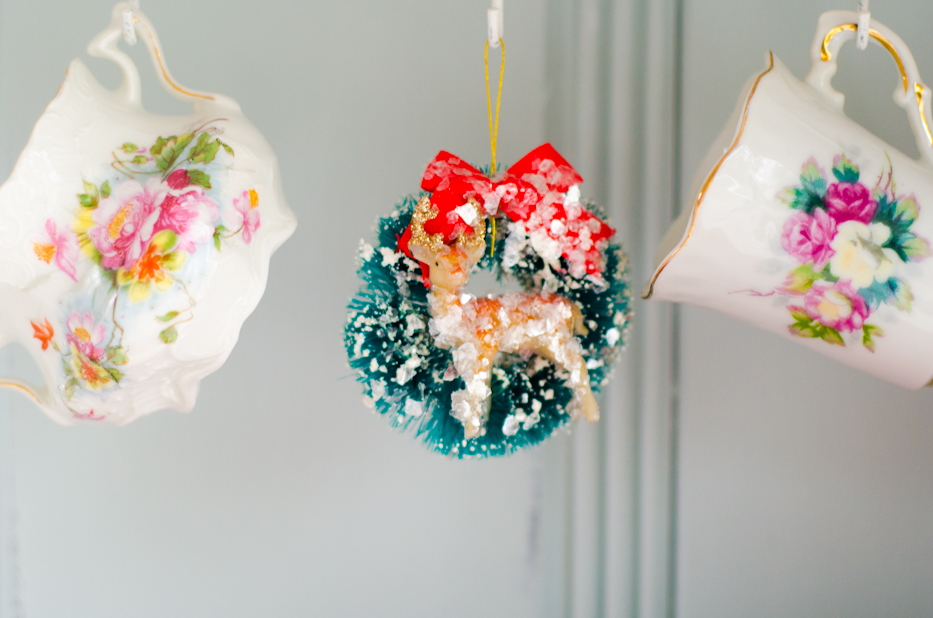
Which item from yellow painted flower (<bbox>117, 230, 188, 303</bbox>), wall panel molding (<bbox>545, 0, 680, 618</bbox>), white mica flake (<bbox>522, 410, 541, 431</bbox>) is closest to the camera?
yellow painted flower (<bbox>117, 230, 188, 303</bbox>)

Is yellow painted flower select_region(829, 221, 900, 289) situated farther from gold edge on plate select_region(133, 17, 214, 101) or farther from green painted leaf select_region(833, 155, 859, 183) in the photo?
gold edge on plate select_region(133, 17, 214, 101)

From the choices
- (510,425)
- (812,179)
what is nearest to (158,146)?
(510,425)

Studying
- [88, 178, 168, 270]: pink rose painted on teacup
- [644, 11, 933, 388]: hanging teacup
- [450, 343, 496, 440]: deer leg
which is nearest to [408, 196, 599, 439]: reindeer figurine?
[450, 343, 496, 440]: deer leg

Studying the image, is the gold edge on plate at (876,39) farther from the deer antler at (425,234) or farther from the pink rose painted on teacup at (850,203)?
the deer antler at (425,234)

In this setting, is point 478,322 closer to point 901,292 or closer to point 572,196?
point 572,196

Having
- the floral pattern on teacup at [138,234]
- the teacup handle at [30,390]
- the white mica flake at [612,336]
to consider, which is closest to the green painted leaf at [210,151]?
the floral pattern on teacup at [138,234]

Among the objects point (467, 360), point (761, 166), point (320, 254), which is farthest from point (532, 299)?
point (320, 254)
